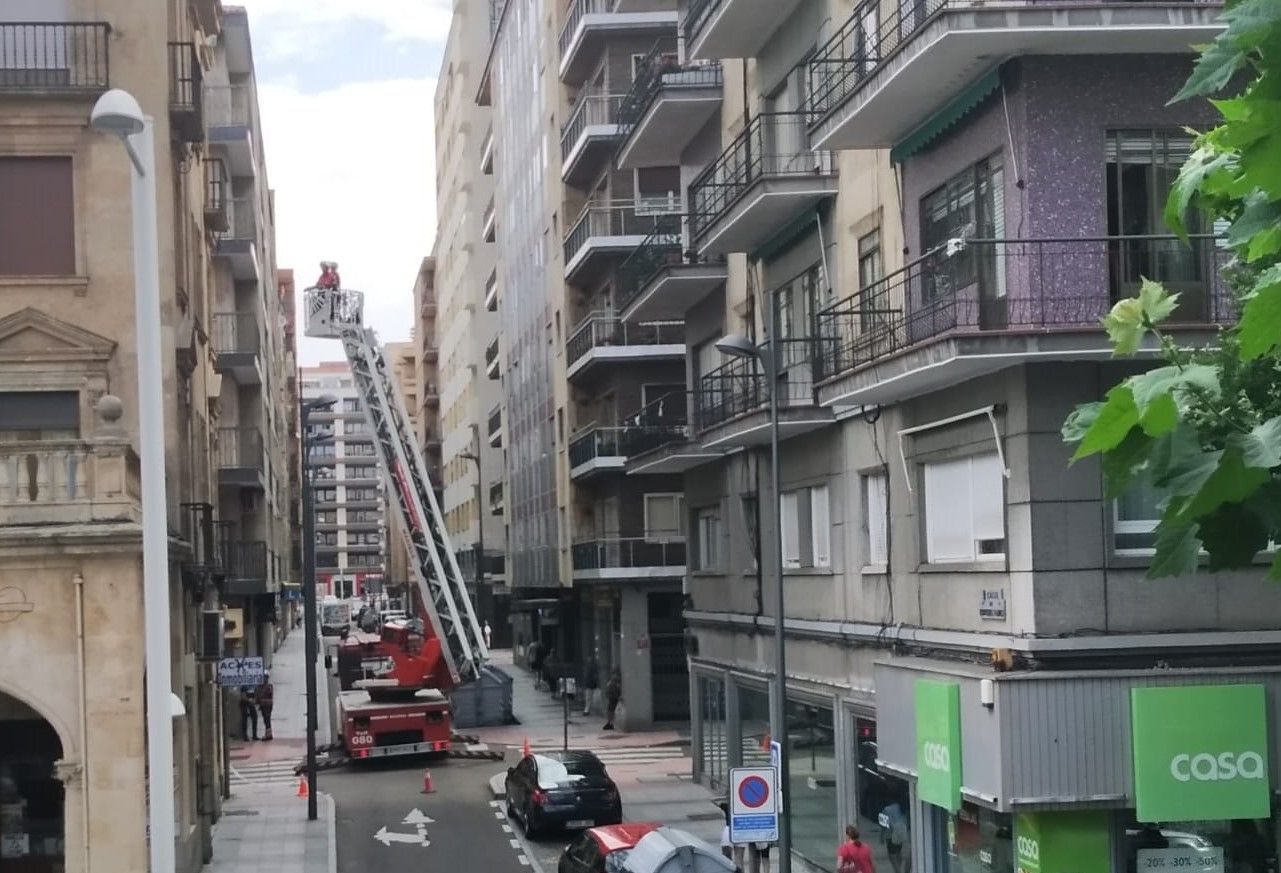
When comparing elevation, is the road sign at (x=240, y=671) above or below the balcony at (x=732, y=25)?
below

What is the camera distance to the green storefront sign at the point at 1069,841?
54.4 ft

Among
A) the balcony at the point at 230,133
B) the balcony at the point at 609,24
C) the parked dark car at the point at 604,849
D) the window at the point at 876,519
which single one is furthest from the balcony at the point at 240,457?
the window at the point at 876,519

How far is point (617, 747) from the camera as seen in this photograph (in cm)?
4231

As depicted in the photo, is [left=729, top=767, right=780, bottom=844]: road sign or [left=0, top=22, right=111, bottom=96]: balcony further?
[left=0, top=22, right=111, bottom=96]: balcony

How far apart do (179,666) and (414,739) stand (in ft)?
49.1

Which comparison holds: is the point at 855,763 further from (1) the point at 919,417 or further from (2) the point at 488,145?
(2) the point at 488,145

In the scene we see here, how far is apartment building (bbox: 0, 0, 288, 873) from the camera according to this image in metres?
19.9

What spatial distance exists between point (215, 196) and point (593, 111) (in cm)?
1308

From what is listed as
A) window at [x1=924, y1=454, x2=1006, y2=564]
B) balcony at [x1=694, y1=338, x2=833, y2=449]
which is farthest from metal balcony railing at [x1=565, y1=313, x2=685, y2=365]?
window at [x1=924, y1=454, x2=1006, y2=564]

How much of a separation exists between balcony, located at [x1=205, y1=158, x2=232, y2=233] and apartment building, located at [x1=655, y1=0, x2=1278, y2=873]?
48.6 feet

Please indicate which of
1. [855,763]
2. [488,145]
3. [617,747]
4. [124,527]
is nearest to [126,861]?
[124,527]

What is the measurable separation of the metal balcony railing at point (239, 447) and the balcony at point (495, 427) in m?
28.2

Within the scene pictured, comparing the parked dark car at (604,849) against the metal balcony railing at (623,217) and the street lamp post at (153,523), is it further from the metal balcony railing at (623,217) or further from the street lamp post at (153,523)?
the metal balcony railing at (623,217)

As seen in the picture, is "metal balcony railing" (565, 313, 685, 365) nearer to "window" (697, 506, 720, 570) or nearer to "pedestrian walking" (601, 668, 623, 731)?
"pedestrian walking" (601, 668, 623, 731)
